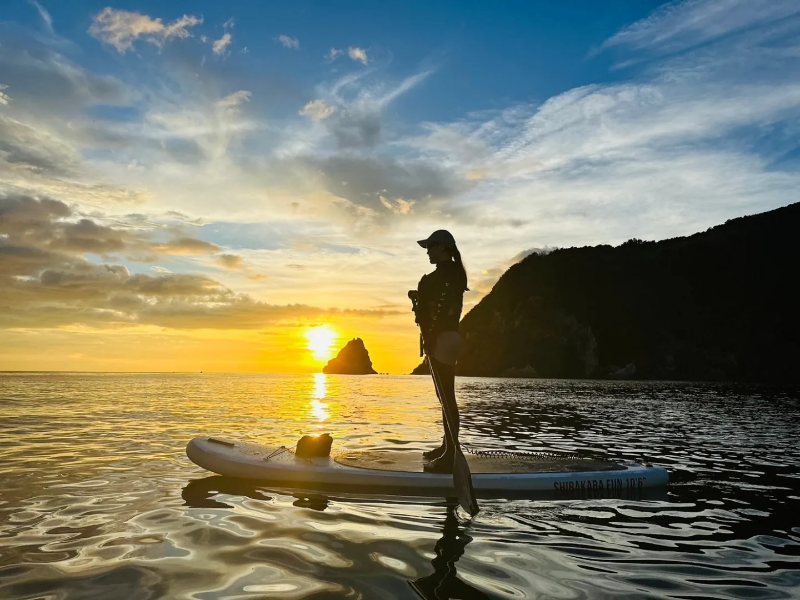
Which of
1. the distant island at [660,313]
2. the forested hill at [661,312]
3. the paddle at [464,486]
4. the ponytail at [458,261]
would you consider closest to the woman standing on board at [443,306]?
the ponytail at [458,261]

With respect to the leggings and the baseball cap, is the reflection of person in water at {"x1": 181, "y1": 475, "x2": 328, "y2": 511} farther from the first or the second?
the baseball cap

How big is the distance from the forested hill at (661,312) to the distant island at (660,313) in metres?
0.27

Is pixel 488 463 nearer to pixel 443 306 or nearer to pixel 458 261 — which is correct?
pixel 443 306

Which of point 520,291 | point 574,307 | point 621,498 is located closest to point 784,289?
point 574,307

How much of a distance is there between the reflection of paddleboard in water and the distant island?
5115 inches

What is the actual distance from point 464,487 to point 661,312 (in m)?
153

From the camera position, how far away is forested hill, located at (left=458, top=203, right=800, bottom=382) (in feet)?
436


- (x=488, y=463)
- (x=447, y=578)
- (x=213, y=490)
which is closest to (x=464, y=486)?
(x=488, y=463)

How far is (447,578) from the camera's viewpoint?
514 centimetres

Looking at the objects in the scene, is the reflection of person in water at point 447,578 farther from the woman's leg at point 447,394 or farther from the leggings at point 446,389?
the leggings at point 446,389

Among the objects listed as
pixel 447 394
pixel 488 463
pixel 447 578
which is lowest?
pixel 447 578

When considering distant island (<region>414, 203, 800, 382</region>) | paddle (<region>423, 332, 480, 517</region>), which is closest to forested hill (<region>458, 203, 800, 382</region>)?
distant island (<region>414, 203, 800, 382</region>)

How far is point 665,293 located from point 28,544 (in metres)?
163

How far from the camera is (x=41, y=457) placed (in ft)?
39.0
